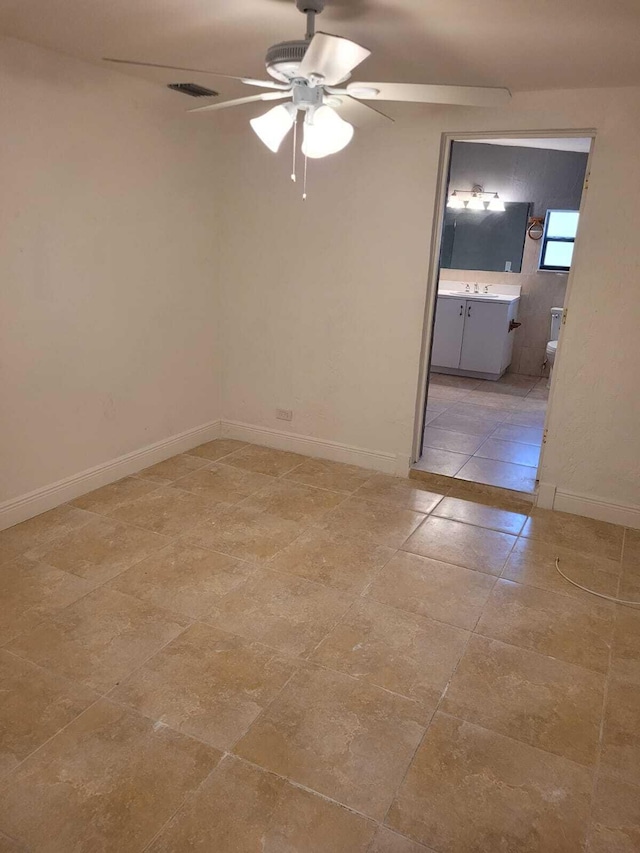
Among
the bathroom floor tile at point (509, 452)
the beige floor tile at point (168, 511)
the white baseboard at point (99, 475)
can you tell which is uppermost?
the bathroom floor tile at point (509, 452)

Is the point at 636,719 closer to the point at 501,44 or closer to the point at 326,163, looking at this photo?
the point at 501,44

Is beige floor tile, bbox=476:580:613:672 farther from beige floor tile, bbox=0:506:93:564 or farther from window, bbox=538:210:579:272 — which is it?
window, bbox=538:210:579:272

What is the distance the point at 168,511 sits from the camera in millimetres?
3414

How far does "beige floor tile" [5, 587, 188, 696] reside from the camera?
2.17 metres

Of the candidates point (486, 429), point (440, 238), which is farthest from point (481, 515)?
point (440, 238)

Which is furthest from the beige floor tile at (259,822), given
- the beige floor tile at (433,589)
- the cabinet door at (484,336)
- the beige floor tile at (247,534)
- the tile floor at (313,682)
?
the cabinet door at (484,336)

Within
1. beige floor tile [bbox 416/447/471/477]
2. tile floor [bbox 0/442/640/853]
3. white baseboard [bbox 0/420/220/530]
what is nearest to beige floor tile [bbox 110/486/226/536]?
tile floor [bbox 0/442/640/853]

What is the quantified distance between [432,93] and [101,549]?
2.49m

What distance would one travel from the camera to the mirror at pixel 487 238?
21.5ft

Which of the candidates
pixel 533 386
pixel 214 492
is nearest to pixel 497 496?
pixel 214 492

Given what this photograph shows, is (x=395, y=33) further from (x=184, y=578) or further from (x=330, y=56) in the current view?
(x=184, y=578)

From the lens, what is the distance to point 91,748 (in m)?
1.83

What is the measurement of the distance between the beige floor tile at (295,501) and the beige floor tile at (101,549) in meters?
0.67

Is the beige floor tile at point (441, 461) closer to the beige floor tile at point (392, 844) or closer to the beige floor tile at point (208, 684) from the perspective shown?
the beige floor tile at point (208, 684)
